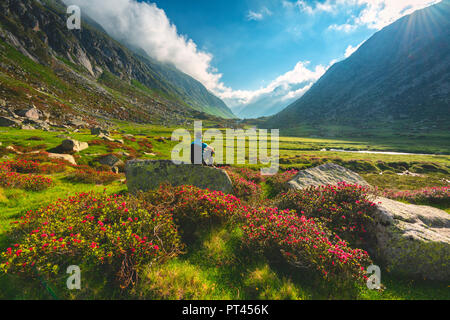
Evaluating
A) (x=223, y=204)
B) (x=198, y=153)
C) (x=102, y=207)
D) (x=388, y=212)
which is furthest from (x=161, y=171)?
(x=388, y=212)

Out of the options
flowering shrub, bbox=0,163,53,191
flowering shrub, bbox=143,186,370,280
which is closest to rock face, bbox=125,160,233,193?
flowering shrub, bbox=143,186,370,280

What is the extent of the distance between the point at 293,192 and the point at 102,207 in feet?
31.3

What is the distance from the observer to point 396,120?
17075cm

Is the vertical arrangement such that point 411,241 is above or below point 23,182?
below

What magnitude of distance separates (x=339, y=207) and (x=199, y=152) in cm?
804

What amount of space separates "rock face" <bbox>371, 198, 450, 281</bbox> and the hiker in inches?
346

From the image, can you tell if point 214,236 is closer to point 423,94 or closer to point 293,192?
point 293,192

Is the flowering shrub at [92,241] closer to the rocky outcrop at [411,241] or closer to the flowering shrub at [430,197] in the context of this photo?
the rocky outcrop at [411,241]

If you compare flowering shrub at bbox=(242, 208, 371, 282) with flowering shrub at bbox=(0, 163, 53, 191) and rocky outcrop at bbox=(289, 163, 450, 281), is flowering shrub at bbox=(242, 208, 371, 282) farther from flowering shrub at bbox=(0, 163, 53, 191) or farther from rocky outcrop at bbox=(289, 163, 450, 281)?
flowering shrub at bbox=(0, 163, 53, 191)

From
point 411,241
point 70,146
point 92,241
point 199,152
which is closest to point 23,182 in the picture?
point 92,241

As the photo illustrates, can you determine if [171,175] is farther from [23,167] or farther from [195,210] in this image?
[23,167]

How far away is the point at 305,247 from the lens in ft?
18.8

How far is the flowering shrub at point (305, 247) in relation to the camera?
5305 millimetres

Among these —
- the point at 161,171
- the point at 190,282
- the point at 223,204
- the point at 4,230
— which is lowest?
the point at 190,282
